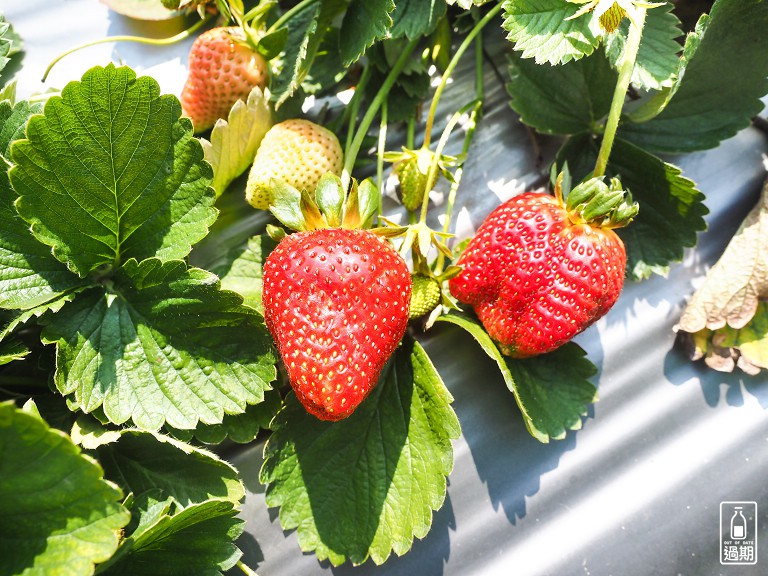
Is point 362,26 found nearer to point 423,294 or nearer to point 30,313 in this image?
point 423,294

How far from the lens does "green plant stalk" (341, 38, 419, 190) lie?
36.6 inches

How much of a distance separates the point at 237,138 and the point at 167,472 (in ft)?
1.58

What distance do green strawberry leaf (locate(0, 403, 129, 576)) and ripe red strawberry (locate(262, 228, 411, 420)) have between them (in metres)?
0.24

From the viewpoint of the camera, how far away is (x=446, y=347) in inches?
40.5

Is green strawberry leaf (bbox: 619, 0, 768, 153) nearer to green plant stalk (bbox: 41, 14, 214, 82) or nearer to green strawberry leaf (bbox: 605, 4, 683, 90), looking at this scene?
green strawberry leaf (bbox: 605, 4, 683, 90)

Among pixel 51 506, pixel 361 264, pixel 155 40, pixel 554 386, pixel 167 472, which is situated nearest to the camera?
pixel 51 506

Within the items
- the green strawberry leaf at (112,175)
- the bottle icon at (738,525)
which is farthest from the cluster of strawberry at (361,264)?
the bottle icon at (738,525)

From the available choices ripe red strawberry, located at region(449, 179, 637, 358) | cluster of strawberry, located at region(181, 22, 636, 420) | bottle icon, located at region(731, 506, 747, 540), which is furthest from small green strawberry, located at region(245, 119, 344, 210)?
bottle icon, located at region(731, 506, 747, 540)

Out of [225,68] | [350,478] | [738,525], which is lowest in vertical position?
[738,525]

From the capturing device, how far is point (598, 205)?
849 millimetres

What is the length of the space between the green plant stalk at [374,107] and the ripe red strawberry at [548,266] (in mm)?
218

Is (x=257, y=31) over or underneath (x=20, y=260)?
over

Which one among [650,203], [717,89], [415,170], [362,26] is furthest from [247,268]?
[717,89]

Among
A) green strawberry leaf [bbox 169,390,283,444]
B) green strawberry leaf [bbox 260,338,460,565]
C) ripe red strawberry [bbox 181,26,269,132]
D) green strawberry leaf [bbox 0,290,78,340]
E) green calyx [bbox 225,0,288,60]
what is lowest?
green strawberry leaf [bbox 260,338,460,565]
